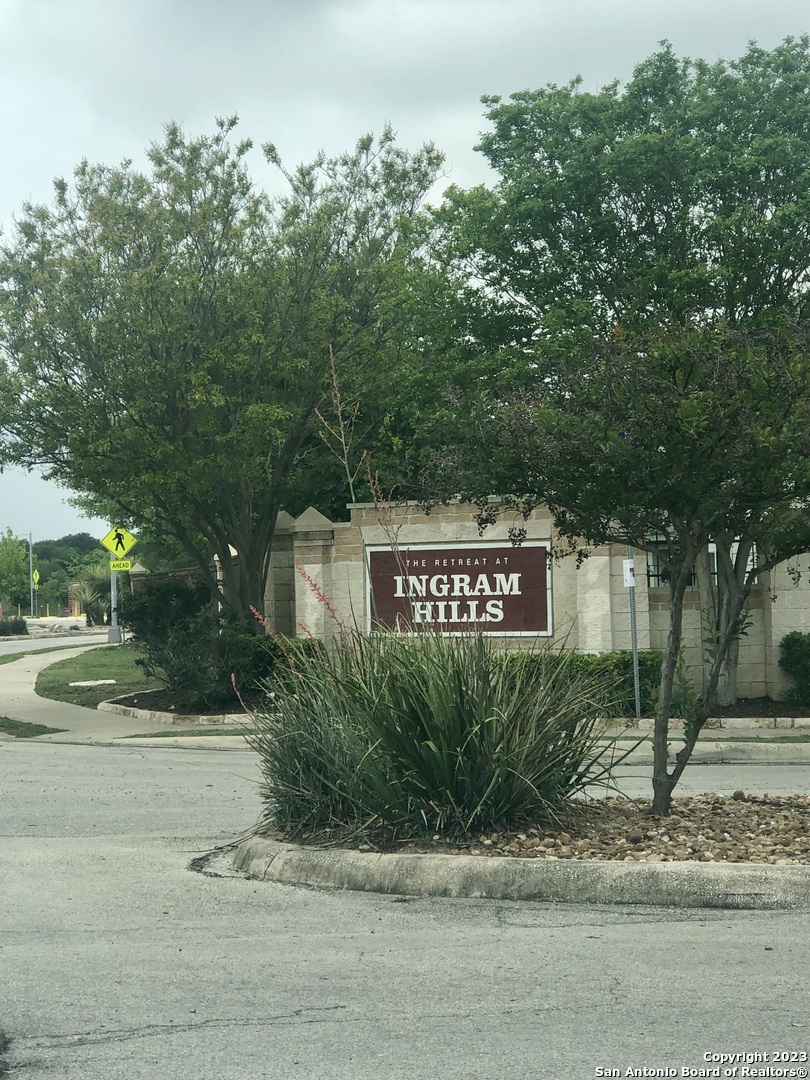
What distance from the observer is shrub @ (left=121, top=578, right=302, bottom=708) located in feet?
64.4

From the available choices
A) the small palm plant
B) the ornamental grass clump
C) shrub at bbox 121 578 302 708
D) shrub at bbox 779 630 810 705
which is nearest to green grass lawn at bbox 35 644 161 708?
shrub at bbox 121 578 302 708


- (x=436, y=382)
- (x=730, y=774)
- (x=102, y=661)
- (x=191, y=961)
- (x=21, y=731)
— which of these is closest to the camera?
(x=191, y=961)

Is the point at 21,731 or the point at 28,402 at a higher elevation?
the point at 28,402

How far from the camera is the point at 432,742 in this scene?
748 cm

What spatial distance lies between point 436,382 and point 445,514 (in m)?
2.18

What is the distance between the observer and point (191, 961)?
19.2ft

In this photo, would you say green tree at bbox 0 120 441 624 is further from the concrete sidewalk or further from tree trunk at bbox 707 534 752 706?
tree trunk at bbox 707 534 752 706

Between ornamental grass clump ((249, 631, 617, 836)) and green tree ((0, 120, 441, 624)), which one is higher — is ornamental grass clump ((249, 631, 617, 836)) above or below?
below

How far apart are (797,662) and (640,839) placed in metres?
12.0

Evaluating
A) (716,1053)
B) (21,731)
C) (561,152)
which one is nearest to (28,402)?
(21,731)

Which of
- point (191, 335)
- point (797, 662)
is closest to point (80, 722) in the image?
point (191, 335)

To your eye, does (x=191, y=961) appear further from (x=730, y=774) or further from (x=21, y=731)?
(x=21, y=731)

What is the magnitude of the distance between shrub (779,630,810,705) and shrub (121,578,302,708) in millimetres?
7297

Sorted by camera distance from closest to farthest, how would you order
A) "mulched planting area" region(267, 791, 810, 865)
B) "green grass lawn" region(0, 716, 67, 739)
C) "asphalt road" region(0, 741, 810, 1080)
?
"asphalt road" region(0, 741, 810, 1080)
"mulched planting area" region(267, 791, 810, 865)
"green grass lawn" region(0, 716, 67, 739)
